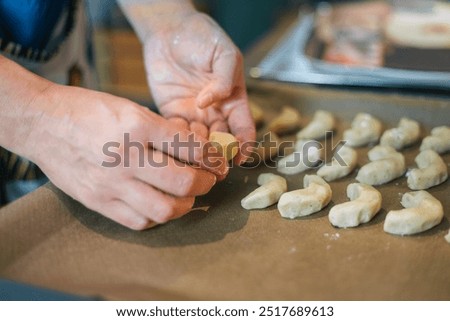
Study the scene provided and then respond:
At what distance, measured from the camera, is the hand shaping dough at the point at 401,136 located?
1210 millimetres

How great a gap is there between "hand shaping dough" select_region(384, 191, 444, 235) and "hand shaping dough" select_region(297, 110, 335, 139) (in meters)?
0.37

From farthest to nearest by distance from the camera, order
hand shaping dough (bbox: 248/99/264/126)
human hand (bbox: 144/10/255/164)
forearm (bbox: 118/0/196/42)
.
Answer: hand shaping dough (bbox: 248/99/264/126)
forearm (bbox: 118/0/196/42)
human hand (bbox: 144/10/255/164)

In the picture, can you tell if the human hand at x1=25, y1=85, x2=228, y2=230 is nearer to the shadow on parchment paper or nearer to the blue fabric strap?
the shadow on parchment paper

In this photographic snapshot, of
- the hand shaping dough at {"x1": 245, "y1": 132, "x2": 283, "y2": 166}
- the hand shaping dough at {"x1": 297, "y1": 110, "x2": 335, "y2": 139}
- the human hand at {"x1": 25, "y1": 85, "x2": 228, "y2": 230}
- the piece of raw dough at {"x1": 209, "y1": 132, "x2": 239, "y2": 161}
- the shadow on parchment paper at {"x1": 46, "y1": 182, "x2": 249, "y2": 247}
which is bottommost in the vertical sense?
the hand shaping dough at {"x1": 297, "y1": 110, "x2": 335, "y2": 139}

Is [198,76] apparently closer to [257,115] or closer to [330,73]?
[257,115]

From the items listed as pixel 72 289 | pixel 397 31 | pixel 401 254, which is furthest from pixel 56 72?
pixel 397 31

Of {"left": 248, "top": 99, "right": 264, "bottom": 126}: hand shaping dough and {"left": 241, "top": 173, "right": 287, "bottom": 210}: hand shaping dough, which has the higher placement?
{"left": 241, "top": 173, "right": 287, "bottom": 210}: hand shaping dough

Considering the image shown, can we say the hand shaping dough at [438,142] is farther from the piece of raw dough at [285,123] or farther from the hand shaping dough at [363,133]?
the piece of raw dough at [285,123]

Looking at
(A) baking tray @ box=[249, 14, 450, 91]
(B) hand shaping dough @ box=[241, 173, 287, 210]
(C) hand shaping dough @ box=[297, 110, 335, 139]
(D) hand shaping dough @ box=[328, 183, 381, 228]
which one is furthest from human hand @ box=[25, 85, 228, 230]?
(A) baking tray @ box=[249, 14, 450, 91]

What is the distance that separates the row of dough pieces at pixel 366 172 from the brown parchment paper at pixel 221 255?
0.02m

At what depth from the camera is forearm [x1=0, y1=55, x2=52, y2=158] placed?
86 centimetres

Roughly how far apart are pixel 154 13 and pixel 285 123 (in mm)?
379

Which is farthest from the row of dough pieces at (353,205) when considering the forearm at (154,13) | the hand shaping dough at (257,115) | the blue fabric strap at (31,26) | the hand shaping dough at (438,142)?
the blue fabric strap at (31,26)

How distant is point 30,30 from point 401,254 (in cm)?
82
